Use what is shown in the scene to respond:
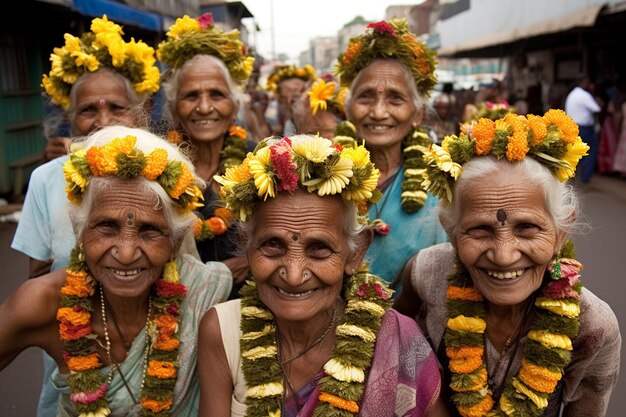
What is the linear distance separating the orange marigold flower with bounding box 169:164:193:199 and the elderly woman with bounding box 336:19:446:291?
1.15 meters

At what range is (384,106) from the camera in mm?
3656

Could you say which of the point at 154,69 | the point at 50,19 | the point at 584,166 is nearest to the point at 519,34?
the point at 584,166

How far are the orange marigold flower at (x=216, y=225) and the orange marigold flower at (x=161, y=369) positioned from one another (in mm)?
1033

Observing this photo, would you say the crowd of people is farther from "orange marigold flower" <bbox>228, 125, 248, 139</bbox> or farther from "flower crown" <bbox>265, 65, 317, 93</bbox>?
"flower crown" <bbox>265, 65, 317, 93</bbox>

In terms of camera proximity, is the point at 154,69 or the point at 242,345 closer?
the point at 242,345

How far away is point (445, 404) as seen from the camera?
2701 millimetres

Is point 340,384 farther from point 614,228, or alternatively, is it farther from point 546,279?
point 614,228

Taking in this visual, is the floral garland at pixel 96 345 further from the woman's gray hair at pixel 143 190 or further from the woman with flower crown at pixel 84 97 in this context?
the woman with flower crown at pixel 84 97

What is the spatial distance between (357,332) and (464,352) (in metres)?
0.55

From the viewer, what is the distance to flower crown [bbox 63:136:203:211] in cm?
258

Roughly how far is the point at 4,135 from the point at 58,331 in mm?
9514

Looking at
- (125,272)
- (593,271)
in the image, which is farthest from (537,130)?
(593,271)

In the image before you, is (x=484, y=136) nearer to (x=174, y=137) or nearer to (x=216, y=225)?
(x=216, y=225)

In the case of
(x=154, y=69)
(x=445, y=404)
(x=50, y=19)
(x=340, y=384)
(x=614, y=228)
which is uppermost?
(x=50, y=19)
